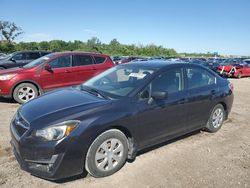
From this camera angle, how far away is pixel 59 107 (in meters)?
3.27

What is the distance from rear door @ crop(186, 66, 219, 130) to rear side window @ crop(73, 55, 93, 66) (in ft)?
15.8

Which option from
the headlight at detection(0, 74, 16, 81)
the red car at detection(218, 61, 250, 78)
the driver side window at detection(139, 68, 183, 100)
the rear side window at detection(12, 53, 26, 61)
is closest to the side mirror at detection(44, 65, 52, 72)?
the headlight at detection(0, 74, 16, 81)

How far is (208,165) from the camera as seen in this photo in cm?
371

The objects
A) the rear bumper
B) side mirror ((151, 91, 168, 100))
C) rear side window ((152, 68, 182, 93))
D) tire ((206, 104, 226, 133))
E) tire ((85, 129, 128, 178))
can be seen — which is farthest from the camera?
the rear bumper

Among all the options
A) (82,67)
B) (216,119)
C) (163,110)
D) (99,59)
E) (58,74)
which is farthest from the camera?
A: (99,59)

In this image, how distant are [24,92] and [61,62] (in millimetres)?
1554

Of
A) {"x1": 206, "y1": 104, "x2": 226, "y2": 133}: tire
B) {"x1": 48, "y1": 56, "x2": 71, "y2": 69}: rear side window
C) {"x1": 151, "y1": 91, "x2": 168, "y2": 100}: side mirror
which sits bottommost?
{"x1": 206, "y1": 104, "x2": 226, "y2": 133}: tire

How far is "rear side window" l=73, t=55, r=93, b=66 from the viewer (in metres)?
8.40

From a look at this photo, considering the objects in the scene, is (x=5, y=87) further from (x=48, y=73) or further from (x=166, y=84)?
(x=166, y=84)

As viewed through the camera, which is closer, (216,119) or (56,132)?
(56,132)

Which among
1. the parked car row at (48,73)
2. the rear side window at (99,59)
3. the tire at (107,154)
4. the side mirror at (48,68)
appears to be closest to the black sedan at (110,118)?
the tire at (107,154)

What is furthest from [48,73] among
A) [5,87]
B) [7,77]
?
[5,87]

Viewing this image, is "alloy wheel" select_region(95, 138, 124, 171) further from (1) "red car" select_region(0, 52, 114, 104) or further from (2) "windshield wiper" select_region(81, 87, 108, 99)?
(1) "red car" select_region(0, 52, 114, 104)

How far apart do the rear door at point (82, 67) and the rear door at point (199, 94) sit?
15.2 feet
